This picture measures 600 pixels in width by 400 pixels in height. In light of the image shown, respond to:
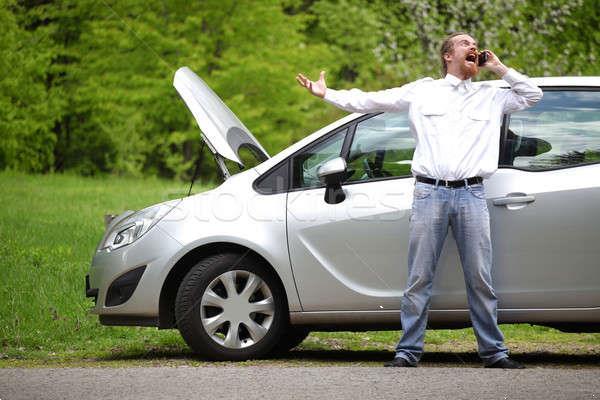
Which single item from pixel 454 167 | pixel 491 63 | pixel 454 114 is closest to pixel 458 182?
pixel 454 167

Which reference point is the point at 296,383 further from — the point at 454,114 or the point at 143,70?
the point at 143,70

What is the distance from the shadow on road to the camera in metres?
7.62

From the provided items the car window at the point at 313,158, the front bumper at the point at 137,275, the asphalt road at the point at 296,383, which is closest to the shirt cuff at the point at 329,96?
the car window at the point at 313,158

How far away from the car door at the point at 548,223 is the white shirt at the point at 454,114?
372 millimetres

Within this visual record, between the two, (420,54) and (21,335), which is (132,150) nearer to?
(420,54)

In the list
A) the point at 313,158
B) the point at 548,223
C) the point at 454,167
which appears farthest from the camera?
the point at 313,158

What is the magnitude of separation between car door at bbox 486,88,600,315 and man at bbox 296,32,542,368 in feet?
0.78

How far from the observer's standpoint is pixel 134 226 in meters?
7.69

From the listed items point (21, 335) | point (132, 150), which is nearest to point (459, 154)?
point (21, 335)

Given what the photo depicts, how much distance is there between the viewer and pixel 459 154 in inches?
268

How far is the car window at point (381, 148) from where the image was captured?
737 cm

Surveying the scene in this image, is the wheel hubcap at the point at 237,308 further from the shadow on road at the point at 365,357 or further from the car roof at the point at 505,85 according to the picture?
the car roof at the point at 505,85

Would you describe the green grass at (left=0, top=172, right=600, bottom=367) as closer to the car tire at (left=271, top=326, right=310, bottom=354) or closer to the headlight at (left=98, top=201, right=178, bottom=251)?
the car tire at (left=271, top=326, right=310, bottom=354)

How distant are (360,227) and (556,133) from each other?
1323 mm
